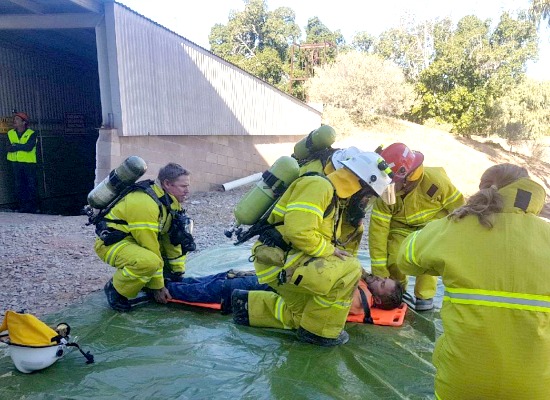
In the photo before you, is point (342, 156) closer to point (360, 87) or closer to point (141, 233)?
point (141, 233)

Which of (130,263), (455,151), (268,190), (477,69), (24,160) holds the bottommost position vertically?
(130,263)

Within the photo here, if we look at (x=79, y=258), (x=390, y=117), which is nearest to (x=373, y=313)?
(x=79, y=258)

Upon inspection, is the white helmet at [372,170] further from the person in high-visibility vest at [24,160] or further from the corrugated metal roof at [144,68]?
the person in high-visibility vest at [24,160]

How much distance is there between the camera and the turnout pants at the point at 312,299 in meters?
3.20

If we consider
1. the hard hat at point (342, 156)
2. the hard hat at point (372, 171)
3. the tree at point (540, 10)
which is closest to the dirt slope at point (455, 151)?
the tree at point (540, 10)

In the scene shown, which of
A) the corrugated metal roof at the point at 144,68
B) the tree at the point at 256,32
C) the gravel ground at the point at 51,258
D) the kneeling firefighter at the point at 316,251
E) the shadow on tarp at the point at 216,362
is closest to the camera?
the shadow on tarp at the point at 216,362

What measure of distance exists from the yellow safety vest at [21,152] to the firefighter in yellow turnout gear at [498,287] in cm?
931

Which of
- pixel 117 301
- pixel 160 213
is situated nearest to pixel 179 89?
pixel 160 213

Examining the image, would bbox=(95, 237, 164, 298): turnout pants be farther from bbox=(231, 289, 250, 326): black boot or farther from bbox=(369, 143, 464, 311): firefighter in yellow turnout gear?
bbox=(369, 143, 464, 311): firefighter in yellow turnout gear

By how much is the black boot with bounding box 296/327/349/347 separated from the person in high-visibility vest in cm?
810

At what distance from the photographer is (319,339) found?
3.39 meters

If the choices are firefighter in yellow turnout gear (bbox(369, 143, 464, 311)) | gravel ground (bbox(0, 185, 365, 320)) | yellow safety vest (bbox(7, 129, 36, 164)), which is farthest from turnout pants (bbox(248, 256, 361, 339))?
yellow safety vest (bbox(7, 129, 36, 164))

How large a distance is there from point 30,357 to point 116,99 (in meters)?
6.70

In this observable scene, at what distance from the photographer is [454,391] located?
6.97 feet
